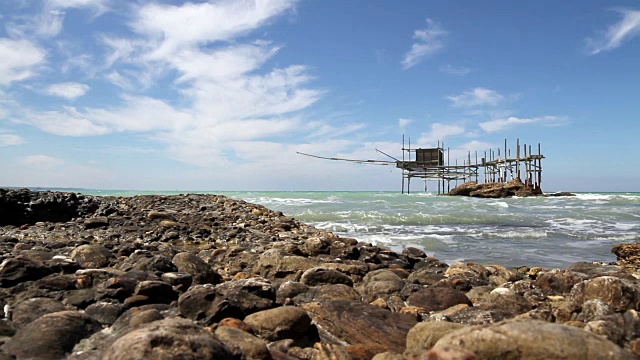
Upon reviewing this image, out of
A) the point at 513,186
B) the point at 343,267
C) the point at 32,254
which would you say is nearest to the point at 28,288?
the point at 32,254

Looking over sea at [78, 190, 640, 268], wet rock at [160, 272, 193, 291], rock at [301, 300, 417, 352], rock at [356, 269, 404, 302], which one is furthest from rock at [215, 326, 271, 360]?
sea at [78, 190, 640, 268]

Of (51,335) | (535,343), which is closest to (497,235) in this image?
(535,343)

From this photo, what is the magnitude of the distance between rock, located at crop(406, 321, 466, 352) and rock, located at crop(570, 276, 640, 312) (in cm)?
186

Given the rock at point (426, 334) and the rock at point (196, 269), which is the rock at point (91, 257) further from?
A: the rock at point (426, 334)

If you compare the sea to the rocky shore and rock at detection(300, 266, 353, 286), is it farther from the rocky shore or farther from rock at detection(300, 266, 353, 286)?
rock at detection(300, 266, 353, 286)

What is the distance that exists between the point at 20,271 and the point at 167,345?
10.3 ft

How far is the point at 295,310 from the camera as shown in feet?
11.1

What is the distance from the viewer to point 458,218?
17.5m

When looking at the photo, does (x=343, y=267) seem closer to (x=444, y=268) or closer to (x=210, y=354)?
(x=444, y=268)

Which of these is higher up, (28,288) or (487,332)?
(487,332)

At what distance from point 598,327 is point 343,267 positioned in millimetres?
3584

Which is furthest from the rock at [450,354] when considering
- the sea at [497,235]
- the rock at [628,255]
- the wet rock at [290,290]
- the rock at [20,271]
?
the rock at [628,255]

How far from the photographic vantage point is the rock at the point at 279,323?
323 centimetres

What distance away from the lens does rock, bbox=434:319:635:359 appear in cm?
211
